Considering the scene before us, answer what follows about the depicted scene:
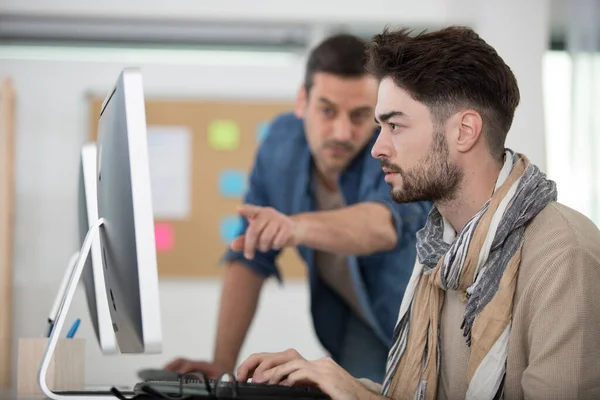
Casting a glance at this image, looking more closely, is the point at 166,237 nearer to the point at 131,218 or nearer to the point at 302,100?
the point at 302,100

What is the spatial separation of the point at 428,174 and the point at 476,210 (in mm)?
108

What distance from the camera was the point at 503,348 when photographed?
1288 mm

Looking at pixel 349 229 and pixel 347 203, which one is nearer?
pixel 349 229

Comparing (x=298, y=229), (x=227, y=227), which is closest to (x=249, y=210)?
(x=298, y=229)

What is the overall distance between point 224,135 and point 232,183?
24 cm

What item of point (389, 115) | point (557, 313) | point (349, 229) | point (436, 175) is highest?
point (389, 115)

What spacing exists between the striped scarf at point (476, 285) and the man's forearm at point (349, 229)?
1.19 ft

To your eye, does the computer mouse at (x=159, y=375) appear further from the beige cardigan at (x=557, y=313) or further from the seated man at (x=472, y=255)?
the beige cardigan at (x=557, y=313)

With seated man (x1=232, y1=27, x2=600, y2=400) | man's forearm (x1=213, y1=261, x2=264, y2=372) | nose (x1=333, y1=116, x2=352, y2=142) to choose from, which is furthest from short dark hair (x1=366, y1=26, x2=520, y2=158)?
man's forearm (x1=213, y1=261, x2=264, y2=372)

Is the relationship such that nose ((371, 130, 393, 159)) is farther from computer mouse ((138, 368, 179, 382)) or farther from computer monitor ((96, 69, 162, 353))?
computer mouse ((138, 368, 179, 382))

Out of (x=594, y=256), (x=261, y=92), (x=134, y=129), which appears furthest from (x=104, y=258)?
(x=261, y=92)

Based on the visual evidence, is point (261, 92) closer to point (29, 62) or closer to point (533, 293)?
point (29, 62)

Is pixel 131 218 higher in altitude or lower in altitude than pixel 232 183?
lower

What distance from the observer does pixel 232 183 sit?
401cm
